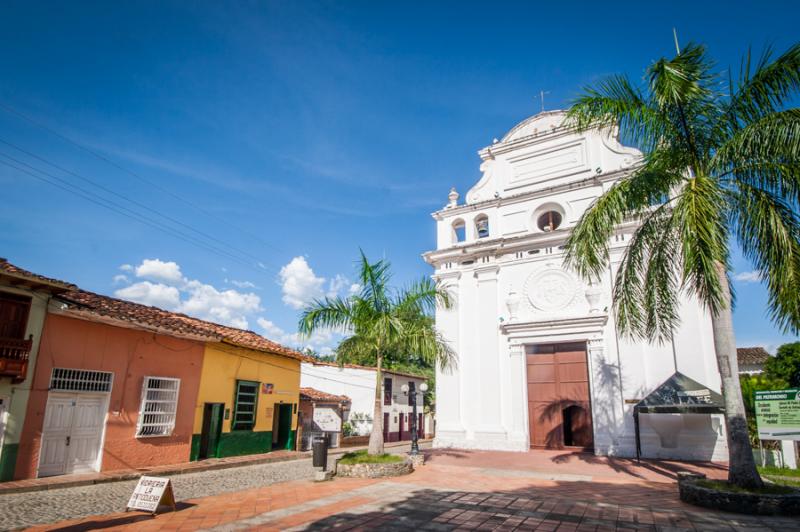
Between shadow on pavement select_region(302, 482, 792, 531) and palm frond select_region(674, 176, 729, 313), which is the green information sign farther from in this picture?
palm frond select_region(674, 176, 729, 313)

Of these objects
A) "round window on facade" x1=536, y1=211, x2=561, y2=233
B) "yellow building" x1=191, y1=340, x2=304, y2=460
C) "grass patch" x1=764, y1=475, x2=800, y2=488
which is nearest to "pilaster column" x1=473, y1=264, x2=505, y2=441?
"round window on facade" x1=536, y1=211, x2=561, y2=233

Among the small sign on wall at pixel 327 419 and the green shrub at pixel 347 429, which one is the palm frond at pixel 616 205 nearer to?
the small sign on wall at pixel 327 419

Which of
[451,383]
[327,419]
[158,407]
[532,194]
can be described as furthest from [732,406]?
[327,419]

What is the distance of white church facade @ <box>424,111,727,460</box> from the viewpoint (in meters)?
15.0

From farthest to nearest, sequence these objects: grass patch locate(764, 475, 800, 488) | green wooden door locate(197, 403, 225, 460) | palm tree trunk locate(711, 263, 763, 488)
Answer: green wooden door locate(197, 403, 225, 460)
grass patch locate(764, 475, 800, 488)
palm tree trunk locate(711, 263, 763, 488)

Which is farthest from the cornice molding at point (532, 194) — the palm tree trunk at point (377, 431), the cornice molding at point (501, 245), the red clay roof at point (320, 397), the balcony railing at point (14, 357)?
the balcony railing at point (14, 357)

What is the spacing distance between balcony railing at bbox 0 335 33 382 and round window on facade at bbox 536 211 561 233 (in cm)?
1630

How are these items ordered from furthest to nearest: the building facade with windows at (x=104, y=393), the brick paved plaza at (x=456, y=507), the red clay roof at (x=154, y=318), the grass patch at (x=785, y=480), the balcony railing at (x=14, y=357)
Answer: the red clay roof at (x=154, y=318), the building facade with windows at (x=104, y=393), the grass patch at (x=785, y=480), the balcony railing at (x=14, y=357), the brick paved plaza at (x=456, y=507)

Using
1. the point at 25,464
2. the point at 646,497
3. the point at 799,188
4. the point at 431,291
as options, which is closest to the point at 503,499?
the point at 646,497

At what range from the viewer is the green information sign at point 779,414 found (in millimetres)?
9023

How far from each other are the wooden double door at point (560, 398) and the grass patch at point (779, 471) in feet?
16.2

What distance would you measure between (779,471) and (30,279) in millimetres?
17506

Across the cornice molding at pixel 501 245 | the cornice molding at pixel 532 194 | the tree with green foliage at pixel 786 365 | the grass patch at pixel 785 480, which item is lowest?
the grass patch at pixel 785 480

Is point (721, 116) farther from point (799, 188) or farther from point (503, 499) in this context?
point (503, 499)
